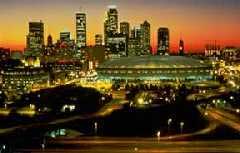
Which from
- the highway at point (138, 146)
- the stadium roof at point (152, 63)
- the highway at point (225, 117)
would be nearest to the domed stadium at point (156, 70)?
the stadium roof at point (152, 63)

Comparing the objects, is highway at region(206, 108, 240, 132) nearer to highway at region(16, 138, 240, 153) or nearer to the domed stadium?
highway at region(16, 138, 240, 153)

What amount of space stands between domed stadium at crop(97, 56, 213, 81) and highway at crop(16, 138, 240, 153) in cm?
9851

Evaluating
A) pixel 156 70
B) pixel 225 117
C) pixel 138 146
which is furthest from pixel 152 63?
pixel 138 146

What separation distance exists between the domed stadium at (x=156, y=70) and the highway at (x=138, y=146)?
323ft

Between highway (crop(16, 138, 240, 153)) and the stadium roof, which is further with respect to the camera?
the stadium roof

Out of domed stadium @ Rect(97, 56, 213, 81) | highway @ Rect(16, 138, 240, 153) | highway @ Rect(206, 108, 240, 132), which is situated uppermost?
domed stadium @ Rect(97, 56, 213, 81)

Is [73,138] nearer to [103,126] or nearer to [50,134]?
[50,134]

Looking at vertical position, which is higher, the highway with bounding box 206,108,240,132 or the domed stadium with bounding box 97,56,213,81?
the domed stadium with bounding box 97,56,213,81

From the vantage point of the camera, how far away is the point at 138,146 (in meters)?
51.2

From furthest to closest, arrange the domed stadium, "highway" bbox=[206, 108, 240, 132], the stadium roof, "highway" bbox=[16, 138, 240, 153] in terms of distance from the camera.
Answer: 1. the stadium roof
2. the domed stadium
3. "highway" bbox=[206, 108, 240, 132]
4. "highway" bbox=[16, 138, 240, 153]

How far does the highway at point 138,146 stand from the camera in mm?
48281

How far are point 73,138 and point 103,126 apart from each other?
32.2ft

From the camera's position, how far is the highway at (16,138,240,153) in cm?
4828

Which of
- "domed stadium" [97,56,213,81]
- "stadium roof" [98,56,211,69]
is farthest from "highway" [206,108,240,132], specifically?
"stadium roof" [98,56,211,69]
